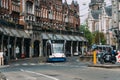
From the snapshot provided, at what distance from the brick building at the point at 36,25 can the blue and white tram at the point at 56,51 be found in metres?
14.0

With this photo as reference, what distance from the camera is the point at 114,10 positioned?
340 feet

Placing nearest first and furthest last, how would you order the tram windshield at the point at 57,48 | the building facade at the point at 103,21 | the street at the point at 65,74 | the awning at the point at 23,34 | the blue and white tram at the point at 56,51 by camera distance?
the street at the point at 65,74 → the blue and white tram at the point at 56,51 → the tram windshield at the point at 57,48 → the awning at the point at 23,34 → the building facade at the point at 103,21

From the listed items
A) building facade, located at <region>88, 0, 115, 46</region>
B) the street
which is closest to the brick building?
building facade, located at <region>88, 0, 115, 46</region>

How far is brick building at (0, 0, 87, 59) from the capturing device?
85488 millimetres

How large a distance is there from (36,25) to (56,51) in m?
42.9

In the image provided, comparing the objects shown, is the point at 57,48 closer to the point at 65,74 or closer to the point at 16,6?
the point at 16,6

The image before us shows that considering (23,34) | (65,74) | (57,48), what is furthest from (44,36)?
(65,74)

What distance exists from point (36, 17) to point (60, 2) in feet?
70.6

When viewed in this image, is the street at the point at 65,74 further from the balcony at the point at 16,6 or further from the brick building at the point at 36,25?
the balcony at the point at 16,6

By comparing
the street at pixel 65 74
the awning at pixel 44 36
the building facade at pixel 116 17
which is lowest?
the street at pixel 65 74

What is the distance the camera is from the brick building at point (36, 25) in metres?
85.5

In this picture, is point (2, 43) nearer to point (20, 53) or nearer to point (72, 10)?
point (20, 53)

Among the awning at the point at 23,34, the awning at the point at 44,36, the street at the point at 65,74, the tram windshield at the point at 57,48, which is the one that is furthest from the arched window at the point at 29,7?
the street at the point at 65,74

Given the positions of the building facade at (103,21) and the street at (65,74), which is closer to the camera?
the street at (65,74)
